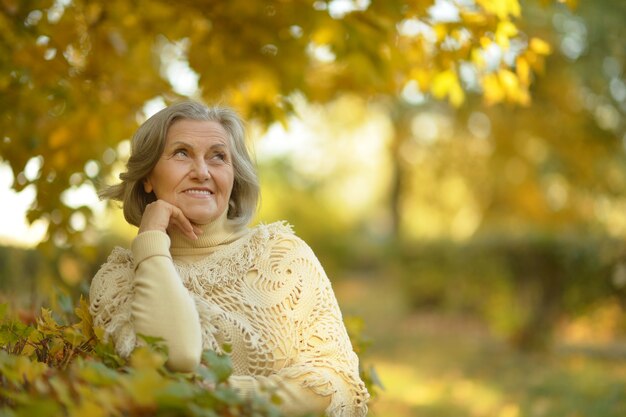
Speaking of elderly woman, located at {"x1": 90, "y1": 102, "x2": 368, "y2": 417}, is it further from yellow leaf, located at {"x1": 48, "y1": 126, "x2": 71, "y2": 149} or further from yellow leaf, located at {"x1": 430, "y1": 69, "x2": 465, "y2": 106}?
yellow leaf, located at {"x1": 430, "y1": 69, "x2": 465, "y2": 106}

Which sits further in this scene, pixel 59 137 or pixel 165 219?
pixel 59 137

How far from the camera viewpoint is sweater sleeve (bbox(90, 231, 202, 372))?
218cm

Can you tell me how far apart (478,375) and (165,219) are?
7.13 meters

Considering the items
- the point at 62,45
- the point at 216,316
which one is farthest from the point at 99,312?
the point at 62,45

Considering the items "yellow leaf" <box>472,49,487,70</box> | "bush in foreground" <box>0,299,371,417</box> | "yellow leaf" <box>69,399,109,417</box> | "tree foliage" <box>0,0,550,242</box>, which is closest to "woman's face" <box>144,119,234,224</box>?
"bush in foreground" <box>0,299,371,417</box>

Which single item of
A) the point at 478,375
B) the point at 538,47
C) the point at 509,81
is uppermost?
the point at 478,375

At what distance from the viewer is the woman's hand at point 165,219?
246cm

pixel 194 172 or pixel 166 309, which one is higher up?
pixel 194 172

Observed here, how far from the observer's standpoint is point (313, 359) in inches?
93.1

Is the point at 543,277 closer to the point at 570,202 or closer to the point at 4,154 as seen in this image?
the point at 4,154

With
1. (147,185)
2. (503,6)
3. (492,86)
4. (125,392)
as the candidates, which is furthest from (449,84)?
(125,392)

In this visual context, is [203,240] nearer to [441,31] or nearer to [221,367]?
[221,367]

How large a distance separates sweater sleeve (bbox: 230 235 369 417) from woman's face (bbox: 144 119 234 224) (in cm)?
26

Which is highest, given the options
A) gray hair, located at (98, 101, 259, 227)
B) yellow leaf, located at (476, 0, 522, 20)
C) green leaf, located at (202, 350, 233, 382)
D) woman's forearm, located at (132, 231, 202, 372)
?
yellow leaf, located at (476, 0, 522, 20)
